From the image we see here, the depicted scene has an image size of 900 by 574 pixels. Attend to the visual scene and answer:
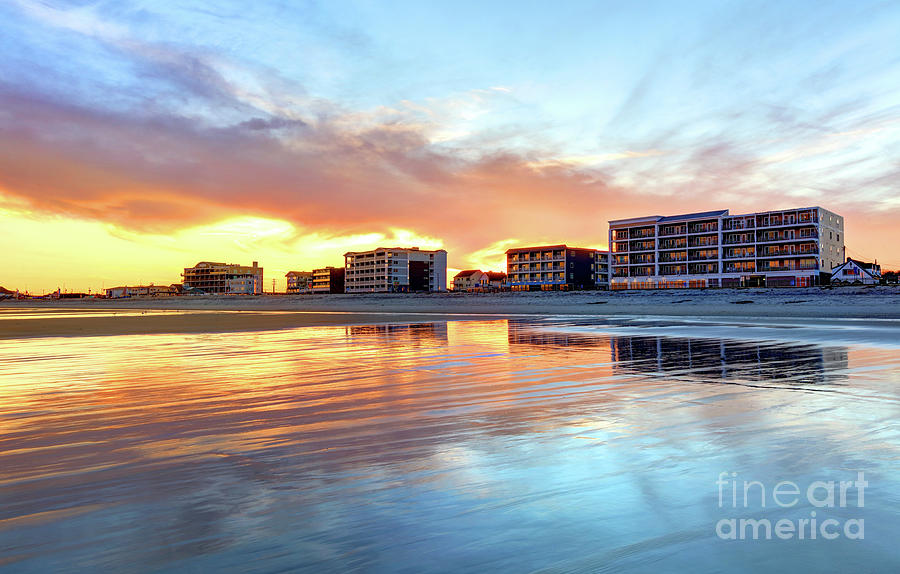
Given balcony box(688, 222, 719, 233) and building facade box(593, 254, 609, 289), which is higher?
balcony box(688, 222, 719, 233)

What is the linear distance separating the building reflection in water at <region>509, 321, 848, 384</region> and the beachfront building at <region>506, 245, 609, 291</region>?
12476 cm

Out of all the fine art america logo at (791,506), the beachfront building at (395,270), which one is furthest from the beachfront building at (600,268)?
the fine art america logo at (791,506)

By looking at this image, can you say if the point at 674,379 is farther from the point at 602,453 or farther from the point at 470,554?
the point at 470,554

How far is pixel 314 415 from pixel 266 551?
369cm

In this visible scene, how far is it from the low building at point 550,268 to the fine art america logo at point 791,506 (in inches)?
5410

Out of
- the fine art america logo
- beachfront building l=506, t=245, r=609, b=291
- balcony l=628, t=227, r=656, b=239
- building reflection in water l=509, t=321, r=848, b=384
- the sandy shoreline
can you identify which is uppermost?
balcony l=628, t=227, r=656, b=239

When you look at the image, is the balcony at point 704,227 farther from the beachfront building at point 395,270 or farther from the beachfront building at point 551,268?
the beachfront building at point 395,270

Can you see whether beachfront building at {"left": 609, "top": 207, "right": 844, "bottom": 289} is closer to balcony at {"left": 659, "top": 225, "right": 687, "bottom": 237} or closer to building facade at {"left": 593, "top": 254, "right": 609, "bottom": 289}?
balcony at {"left": 659, "top": 225, "right": 687, "bottom": 237}

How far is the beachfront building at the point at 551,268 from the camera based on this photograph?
469ft

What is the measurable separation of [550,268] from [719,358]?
135m

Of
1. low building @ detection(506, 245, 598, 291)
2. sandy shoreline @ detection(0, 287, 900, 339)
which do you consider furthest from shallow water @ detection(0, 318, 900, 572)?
low building @ detection(506, 245, 598, 291)

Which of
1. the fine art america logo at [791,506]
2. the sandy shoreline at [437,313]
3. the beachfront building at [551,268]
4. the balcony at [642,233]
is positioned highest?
the balcony at [642,233]

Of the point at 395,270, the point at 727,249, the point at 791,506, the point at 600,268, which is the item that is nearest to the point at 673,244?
the point at 727,249

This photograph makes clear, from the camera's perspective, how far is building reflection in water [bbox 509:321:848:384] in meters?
9.62
